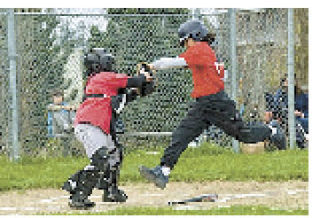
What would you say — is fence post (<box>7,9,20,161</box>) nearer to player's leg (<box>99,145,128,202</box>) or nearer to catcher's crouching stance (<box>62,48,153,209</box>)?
player's leg (<box>99,145,128,202</box>)

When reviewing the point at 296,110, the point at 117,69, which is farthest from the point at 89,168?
the point at 296,110

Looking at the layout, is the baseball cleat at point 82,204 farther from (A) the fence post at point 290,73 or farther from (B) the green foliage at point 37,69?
(A) the fence post at point 290,73

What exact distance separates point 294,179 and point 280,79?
4.52m

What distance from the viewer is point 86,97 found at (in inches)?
302

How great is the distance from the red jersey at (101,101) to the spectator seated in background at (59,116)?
437 cm

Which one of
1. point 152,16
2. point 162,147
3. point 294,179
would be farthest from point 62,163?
point 294,179

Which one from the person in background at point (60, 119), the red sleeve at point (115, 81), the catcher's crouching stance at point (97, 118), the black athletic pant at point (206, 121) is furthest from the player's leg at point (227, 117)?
the person in background at point (60, 119)

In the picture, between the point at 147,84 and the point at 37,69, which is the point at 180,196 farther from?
the point at 37,69

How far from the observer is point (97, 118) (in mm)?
7559

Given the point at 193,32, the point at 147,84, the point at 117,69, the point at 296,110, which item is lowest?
the point at 296,110

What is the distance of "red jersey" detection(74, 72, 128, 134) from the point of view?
757 cm

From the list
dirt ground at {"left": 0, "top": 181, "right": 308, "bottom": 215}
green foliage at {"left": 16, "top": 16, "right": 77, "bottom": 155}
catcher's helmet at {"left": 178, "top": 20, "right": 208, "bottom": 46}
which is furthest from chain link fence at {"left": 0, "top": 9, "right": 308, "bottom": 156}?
catcher's helmet at {"left": 178, "top": 20, "right": 208, "bottom": 46}

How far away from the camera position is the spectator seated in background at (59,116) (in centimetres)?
1202

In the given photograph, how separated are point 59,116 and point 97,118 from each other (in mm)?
4615
